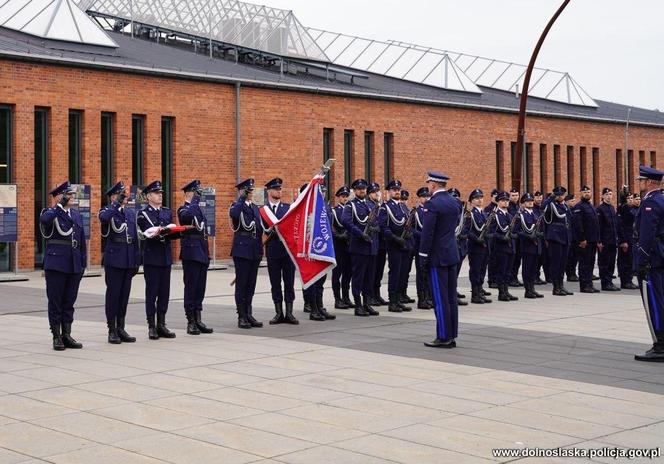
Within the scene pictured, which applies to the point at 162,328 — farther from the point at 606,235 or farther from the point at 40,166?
the point at 40,166

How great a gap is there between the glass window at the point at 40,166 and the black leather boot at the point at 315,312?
13720mm

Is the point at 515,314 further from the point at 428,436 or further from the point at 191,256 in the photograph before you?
the point at 428,436

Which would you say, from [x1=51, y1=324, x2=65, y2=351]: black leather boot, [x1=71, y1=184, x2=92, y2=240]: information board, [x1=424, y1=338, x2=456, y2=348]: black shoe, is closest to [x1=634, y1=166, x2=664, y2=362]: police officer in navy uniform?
[x1=424, y1=338, x2=456, y2=348]: black shoe

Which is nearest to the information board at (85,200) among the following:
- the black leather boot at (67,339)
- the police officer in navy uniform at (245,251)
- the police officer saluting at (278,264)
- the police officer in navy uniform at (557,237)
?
→ the police officer in navy uniform at (557,237)

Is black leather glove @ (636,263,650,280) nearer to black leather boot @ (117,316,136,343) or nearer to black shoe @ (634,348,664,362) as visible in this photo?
black shoe @ (634,348,664,362)

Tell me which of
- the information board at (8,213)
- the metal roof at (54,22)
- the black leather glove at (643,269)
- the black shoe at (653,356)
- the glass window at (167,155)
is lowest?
the black shoe at (653,356)

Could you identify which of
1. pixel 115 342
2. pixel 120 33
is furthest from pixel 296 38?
pixel 115 342

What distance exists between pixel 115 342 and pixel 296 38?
26.7 m

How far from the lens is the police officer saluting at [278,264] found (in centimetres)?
1373

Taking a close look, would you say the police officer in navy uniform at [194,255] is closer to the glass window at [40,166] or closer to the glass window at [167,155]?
the glass window at [40,166]

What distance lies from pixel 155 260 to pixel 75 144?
614 inches

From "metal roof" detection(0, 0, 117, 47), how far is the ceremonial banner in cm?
1639

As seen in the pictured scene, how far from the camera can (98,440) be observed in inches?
265

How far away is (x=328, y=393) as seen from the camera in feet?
27.5
